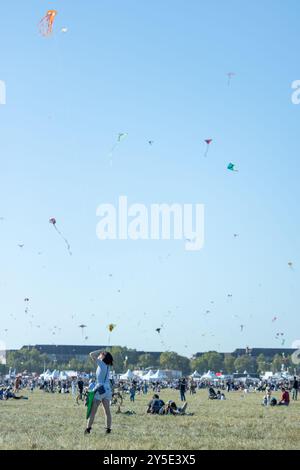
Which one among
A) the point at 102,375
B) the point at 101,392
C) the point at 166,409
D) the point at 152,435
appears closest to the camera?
the point at 101,392

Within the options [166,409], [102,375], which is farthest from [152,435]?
[166,409]

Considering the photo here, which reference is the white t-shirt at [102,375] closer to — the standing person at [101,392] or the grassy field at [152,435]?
the standing person at [101,392]

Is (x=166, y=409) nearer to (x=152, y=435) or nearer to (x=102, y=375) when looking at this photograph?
(x=152, y=435)

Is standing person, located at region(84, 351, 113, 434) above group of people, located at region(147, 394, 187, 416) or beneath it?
above

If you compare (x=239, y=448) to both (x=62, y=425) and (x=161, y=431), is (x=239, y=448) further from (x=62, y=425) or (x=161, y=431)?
(x=62, y=425)

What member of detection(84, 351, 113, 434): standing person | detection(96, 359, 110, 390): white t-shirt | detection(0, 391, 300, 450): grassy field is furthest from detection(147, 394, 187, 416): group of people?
detection(96, 359, 110, 390): white t-shirt

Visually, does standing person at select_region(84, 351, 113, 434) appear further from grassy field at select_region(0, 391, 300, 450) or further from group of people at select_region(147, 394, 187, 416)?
group of people at select_region(147, 394, 187, 416)

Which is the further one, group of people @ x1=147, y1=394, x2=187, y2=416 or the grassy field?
group of people @ x1=147, y1=394, x2=187, y2=416

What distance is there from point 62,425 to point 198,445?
6.80 meters

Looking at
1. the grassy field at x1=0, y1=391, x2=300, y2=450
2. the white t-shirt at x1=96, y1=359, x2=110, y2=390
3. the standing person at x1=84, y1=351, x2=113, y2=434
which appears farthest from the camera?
the white t-shirt at x1=96, y1=359, x2=110, y2=390

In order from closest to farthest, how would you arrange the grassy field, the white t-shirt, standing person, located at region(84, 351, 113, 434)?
the grassy field → standing person, located at region(84, 351, 113, 434) → the white t-shirt

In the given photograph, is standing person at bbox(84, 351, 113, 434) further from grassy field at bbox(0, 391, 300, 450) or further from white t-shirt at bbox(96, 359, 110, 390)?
grassy field at bbox(0, 391, 300, 450)
